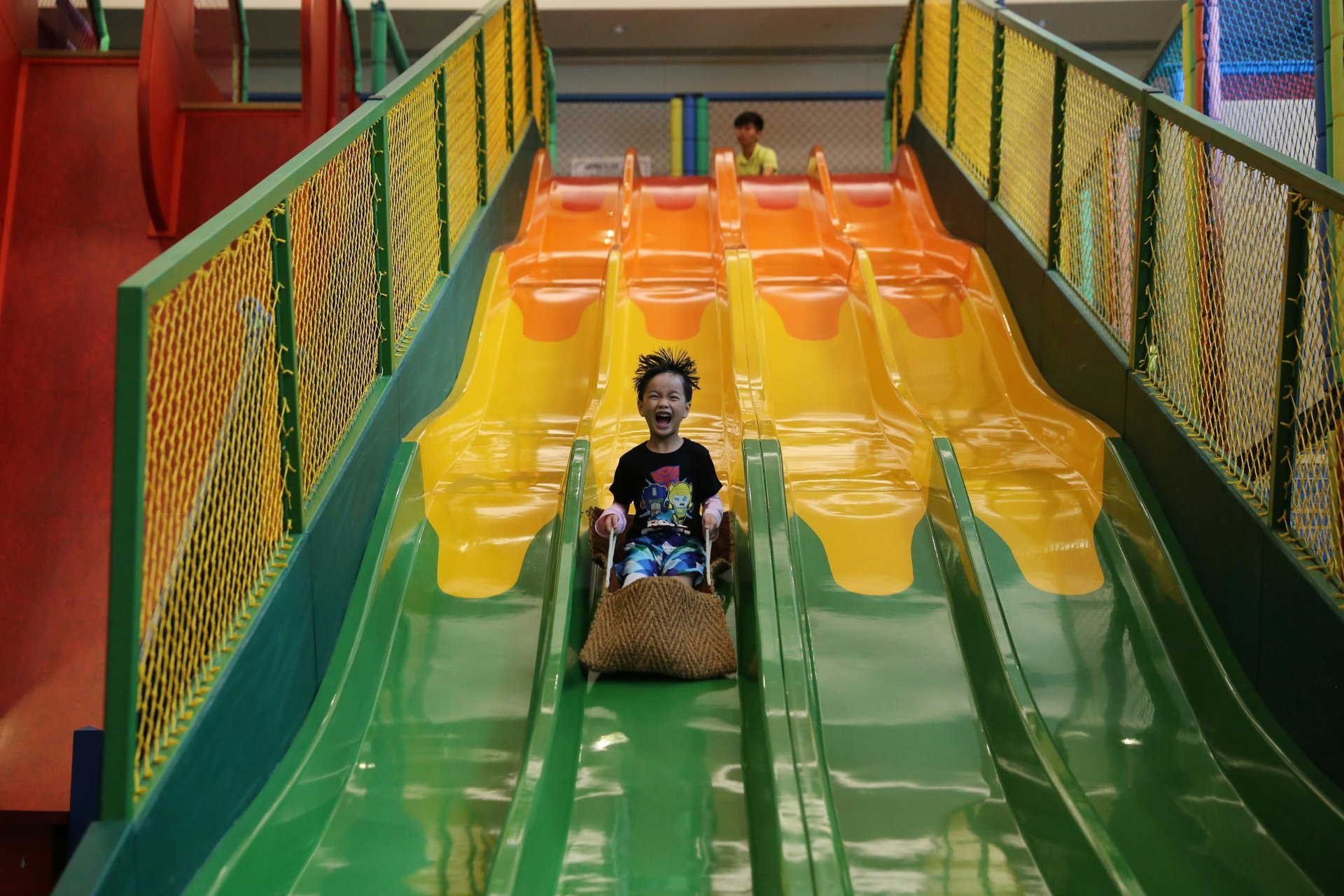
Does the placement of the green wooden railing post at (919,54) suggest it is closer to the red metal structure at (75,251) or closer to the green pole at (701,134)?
the green pole at (701,134)

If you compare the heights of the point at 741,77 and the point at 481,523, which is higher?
the point at 741,77

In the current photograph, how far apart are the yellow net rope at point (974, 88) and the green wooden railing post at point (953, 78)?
0.07 ft

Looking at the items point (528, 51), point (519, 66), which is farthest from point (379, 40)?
point (528, 51)

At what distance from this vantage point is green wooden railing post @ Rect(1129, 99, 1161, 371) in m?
3.96

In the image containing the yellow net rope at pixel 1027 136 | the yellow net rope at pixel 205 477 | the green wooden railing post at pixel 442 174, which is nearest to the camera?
the yellow net rope at pixel 205 477

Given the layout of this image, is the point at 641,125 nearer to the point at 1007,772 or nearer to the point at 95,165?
the point at 95,165

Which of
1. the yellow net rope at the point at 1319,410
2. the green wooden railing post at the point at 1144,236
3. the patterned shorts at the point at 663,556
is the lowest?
the patterned shorts at the point at 663,556

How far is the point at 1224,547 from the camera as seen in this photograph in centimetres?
325

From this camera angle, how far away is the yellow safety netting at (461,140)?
17.0 feet

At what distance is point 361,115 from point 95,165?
2.47 m

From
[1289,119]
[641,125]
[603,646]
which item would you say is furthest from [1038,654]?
[641,125]

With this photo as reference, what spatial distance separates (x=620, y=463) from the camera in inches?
148

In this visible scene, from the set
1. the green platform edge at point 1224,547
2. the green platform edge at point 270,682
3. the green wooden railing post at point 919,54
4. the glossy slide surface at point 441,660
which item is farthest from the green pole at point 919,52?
the green platform edge at point 270,682

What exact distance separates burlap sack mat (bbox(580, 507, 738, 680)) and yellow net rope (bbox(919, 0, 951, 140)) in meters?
4.51
